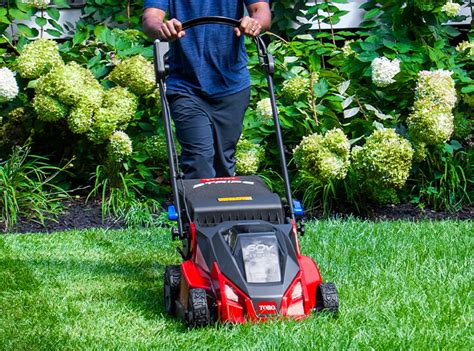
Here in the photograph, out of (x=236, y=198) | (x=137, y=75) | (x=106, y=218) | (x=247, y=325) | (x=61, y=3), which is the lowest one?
(x=106, y=218)

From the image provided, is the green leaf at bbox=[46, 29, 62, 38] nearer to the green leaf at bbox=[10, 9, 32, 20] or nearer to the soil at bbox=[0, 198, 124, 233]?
the green leaf at bbox=[10, 9, 32, 20]

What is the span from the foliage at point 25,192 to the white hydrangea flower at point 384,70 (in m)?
2.42

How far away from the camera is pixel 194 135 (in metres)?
4.88

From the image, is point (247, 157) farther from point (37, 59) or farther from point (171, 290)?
point (171, 290)

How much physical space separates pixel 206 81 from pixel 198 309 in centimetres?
152

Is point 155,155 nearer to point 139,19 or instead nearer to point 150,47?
point 150,47

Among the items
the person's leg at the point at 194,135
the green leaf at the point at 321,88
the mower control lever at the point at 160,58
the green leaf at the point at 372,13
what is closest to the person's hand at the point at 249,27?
the mower control lever at the point at 160,58

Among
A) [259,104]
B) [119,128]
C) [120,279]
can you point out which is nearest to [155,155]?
[119,128]

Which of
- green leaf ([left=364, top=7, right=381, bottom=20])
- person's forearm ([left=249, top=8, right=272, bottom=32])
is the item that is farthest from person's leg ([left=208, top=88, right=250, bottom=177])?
green leaf ([left=364, top=7, right=381, bottom=20])

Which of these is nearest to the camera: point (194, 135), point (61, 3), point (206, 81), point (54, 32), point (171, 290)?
point (171, 290)

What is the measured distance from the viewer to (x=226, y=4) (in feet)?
16.7

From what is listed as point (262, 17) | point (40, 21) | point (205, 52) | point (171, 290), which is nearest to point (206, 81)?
point (205, 52)

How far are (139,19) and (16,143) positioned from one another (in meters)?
1.55

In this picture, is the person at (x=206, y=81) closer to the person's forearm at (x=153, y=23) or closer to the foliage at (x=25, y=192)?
the person's forearm at (x=153, y=23)
